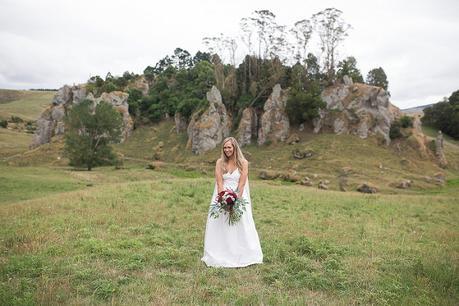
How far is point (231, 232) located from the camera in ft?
32.6

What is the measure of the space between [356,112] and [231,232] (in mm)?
51922

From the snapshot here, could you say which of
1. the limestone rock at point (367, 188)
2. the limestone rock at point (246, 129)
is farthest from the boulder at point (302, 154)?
the limestone rock at point (367, 188)

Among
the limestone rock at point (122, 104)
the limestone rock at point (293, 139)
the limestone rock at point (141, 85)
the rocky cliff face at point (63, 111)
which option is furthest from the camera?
the limestone rock at point (141, 85)

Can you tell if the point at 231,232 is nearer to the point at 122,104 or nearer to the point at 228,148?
the point at 228,148

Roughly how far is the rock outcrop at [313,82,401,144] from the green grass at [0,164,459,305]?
3920cm

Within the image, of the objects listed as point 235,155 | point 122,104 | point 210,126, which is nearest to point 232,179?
point 235,155

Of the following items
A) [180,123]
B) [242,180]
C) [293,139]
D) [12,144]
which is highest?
[180,123]

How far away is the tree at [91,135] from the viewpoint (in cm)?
4844

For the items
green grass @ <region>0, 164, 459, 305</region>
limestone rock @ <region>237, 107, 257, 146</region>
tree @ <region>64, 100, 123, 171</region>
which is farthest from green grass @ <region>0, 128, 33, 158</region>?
green grass @ <region>0, 164, 459, 305</region>

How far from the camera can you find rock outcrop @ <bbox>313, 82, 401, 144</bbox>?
56094mm

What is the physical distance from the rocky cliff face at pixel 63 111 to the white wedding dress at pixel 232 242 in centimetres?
6624

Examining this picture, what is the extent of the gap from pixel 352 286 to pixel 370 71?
85.5 meters

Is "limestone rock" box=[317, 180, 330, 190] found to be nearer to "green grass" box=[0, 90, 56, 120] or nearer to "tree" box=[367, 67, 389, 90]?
"tree" box=[367, 67, 389, 90]

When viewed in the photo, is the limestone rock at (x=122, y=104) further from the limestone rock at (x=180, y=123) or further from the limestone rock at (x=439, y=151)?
the limestone rock at (x=439, y=151)
